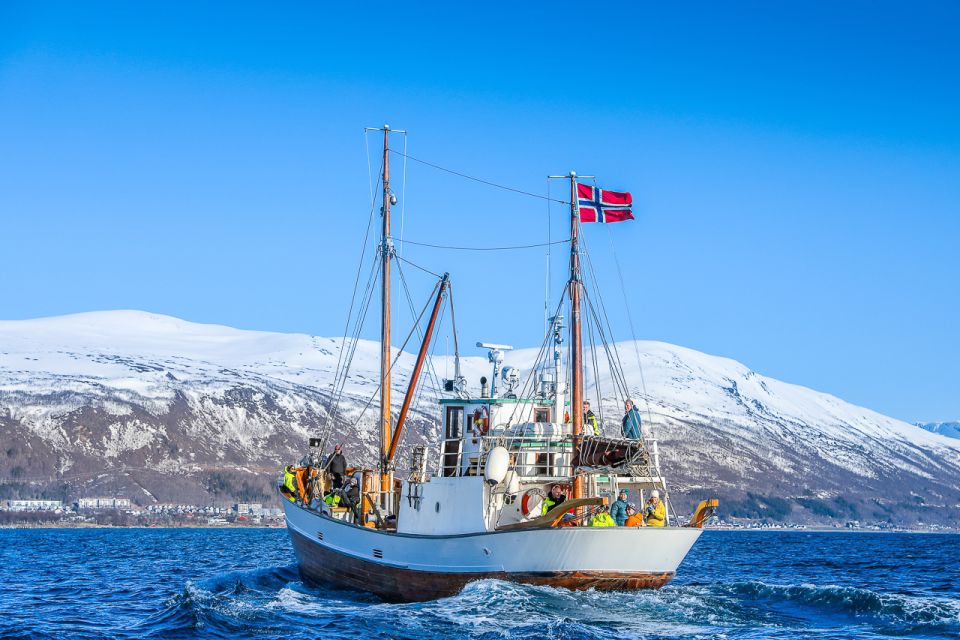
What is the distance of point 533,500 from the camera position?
140ft

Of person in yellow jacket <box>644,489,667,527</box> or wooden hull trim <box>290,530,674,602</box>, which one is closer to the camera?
wooden hull trim <box>290,530,674,602</box>

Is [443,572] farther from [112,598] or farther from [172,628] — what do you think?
[112,598]

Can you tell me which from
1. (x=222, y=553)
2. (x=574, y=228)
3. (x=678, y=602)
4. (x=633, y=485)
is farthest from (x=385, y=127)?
(x=222, y=553)

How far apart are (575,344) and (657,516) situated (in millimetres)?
6893

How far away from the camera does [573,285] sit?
146 ft

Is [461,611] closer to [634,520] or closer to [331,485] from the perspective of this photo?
[634,520]

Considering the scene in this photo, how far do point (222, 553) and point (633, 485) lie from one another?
5363 cm

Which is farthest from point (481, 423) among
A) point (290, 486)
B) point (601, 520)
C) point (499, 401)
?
point (290, 486)

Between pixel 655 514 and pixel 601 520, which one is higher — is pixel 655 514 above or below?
above

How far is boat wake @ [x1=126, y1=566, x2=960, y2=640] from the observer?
34.6 metres

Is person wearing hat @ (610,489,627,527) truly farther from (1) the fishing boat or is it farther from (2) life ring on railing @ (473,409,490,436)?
(2) life ring on railing @ (473,409,490,436)

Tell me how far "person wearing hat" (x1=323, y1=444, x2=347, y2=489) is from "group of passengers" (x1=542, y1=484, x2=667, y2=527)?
12.0 metres

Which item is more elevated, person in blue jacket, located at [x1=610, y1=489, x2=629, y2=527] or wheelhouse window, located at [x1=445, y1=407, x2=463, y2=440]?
wheelhouse window, located at [x1=445, y1=407, x2=463, y2=440]

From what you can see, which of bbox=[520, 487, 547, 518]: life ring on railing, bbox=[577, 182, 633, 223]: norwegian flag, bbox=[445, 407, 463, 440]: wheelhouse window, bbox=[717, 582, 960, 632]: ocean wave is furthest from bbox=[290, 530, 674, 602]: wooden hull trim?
bbox=[577, 182, 633, 223]: norwegian flag
